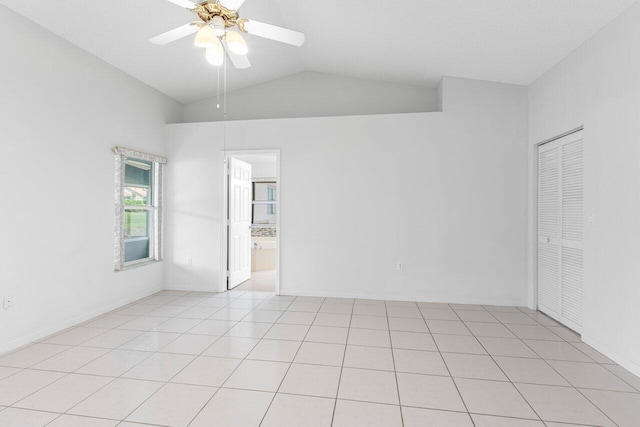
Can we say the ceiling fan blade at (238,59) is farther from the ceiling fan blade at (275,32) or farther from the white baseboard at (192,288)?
the white baseboard at (192,288)

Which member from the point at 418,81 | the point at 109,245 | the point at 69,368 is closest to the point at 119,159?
the point at 109,245

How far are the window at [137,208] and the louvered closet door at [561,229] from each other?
479cm

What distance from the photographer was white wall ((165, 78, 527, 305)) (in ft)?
13.4

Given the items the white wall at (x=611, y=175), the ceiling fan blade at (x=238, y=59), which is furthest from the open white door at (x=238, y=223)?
the white wall at (x=611, y=175)

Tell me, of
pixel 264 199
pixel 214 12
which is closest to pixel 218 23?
pixel 214 12

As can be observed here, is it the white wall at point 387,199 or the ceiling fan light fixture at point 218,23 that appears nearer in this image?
the ceiling fan light fixture at point 218,23

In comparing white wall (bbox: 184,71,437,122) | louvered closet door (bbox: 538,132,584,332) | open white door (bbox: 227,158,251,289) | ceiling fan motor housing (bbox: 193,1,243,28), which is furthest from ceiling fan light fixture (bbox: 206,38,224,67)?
louvered closet door (bbox: 538,132,584,332)

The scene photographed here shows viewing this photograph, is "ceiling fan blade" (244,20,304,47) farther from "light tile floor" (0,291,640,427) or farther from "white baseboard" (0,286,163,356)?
"white baseboard" (0,286,163,356)

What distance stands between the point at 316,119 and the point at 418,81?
1.50 metres

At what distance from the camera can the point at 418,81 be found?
4.60 m

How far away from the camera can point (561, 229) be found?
345 cm

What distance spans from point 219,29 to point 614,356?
12.5 ft

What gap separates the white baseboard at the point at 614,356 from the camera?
7.87 ft

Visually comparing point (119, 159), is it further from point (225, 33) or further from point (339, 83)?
point (339, 83)
